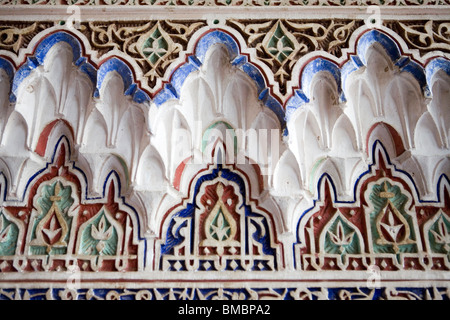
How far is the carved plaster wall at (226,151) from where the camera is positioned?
2.01 meters

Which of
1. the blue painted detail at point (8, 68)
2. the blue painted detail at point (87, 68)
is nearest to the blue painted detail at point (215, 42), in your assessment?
the blue painted detail at point (87, 68)

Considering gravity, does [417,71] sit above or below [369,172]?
above

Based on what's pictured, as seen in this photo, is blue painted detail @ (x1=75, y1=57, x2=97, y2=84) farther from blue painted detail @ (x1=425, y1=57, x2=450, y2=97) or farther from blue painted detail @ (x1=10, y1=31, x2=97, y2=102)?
blue painted detail @ (x1=425, y1=57, x2=450, y2=97)

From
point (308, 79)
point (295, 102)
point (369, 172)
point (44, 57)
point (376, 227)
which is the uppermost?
point (44, 57)

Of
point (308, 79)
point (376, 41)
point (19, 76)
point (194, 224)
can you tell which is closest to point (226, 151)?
point (194, 224)

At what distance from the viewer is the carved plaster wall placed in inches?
79.0

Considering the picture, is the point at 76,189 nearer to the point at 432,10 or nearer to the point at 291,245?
the point at 291,245

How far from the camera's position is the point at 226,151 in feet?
7.22

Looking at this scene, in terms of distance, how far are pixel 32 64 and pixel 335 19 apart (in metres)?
1.25

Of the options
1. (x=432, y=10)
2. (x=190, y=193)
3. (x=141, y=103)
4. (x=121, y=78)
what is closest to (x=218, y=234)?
(x=190, y=193)

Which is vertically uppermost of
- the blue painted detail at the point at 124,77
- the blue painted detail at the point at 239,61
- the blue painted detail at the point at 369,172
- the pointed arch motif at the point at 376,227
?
the blue painted detail at the point at 239,61

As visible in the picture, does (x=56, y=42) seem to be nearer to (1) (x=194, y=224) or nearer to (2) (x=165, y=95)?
(2) (x=165, y=95)

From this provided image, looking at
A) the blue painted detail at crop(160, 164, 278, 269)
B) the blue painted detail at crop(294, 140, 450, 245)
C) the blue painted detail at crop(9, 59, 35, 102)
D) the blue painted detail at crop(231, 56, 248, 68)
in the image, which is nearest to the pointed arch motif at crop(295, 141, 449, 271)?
the blue painted detail at crop(294, 140, 450, 245)

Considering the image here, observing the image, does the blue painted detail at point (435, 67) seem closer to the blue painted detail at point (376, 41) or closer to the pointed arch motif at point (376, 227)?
the blue painted detail at point (376, 41)
